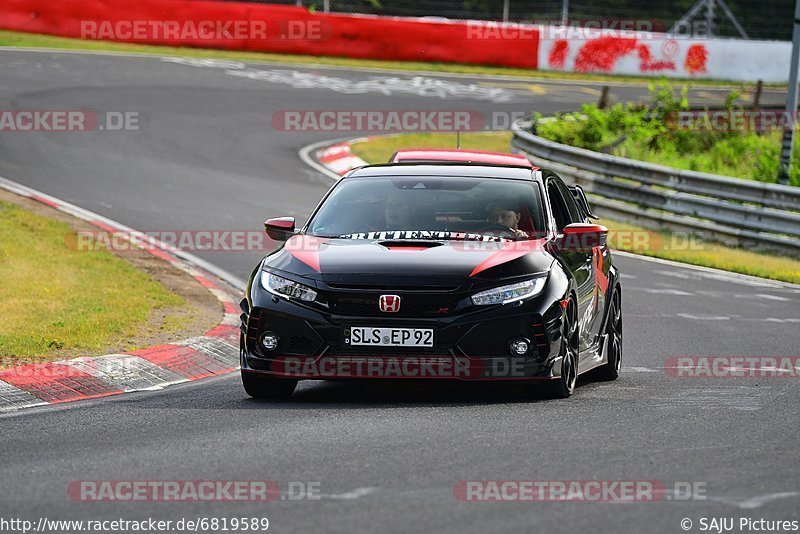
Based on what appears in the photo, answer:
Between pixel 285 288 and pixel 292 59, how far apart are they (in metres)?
29.9

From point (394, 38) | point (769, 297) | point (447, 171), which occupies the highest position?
point (447, 171)

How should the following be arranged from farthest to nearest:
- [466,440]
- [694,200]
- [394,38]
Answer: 1. [394,38]
2. [694,200]
3. [466,440]

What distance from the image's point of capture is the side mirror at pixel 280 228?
9531 millimetres

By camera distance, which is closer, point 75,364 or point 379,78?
point 75,364

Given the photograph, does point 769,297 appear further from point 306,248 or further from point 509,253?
point 306,248

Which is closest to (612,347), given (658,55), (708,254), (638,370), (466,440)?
(638,370)

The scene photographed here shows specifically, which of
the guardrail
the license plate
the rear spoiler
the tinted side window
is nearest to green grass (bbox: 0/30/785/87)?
the guardrail

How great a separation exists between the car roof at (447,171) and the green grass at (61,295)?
2.43 metres

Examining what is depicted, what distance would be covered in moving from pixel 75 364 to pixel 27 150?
14.4 m

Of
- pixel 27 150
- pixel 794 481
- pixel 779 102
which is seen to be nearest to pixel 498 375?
pixel 794 481

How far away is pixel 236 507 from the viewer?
5.73 m

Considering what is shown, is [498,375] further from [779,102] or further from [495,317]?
[779,102]

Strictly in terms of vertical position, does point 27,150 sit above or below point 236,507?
below

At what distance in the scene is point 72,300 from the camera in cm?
1247
